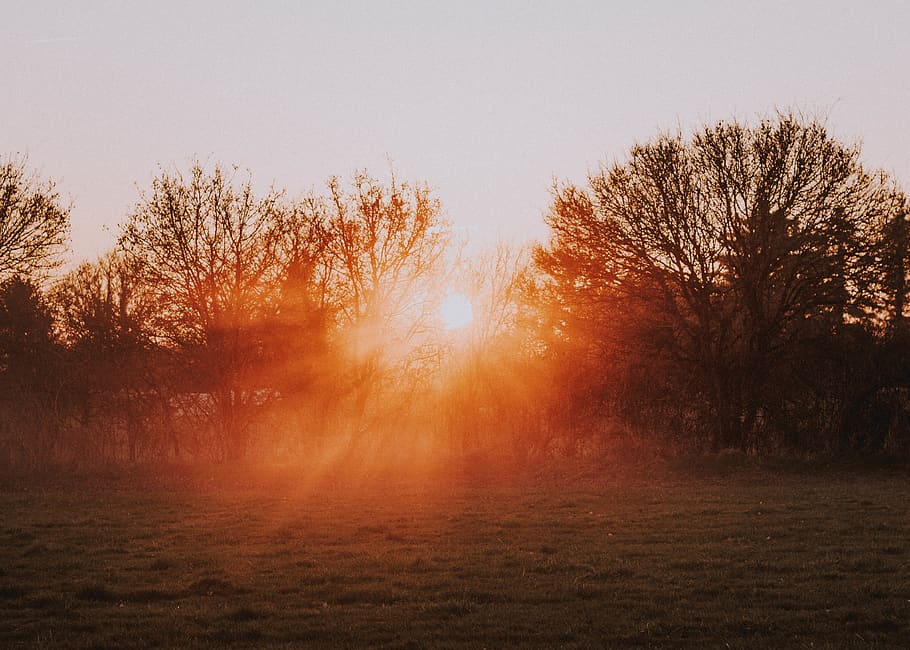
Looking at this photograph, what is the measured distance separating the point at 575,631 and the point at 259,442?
30.7m

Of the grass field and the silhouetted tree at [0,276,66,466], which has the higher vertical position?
the silhouetted tree at [0,276,66,466]

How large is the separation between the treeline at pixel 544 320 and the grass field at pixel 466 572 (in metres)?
9.87

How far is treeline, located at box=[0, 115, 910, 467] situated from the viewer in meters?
31.5

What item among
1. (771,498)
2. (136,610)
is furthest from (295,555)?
(771,498)

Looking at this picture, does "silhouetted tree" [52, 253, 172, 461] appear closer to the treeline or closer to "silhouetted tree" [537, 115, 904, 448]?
the treeline

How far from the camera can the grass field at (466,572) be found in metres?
9.53

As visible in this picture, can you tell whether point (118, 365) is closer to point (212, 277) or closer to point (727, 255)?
point (212, 277)

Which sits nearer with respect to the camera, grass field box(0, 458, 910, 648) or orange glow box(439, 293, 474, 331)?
grass field box(0, 458, 910, 648)

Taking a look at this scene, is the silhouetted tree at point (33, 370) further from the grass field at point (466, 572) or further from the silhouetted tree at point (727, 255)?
the silhouetted tree at point (727, 255)

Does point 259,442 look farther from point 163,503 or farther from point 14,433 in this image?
point 163,503

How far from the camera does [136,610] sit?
35.1ft

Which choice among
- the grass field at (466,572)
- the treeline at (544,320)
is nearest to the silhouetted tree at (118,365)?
the treeline at (544,320)

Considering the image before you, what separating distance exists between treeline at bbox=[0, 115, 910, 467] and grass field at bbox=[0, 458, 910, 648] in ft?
32.4

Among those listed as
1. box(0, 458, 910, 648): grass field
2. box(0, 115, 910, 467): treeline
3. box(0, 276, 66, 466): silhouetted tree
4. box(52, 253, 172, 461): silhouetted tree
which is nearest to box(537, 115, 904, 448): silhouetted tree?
box(0, 115, 910, 467): treeline
